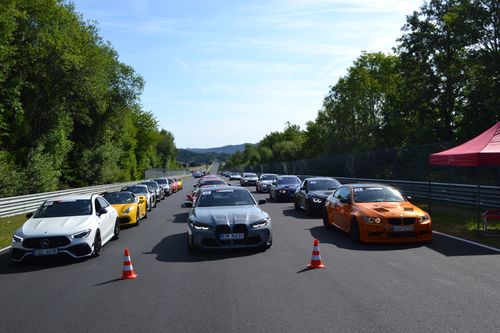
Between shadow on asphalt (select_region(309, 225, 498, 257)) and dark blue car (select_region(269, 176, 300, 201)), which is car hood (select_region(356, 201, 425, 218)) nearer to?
shadow on asphalt (select_region(309, 225, 498, 257))

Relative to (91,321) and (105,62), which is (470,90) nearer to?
(105,62)

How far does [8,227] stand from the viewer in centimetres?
1605

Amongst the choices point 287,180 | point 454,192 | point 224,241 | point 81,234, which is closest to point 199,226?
point 224,241

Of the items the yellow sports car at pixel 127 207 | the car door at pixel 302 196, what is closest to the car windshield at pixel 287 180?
the car door at pixel 302 196

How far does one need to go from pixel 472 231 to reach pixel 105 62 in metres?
28.2

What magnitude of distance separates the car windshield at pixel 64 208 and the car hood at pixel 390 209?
6.42 m

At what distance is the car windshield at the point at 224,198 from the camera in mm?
11172

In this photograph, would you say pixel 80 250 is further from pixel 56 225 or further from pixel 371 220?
pixel 371 220

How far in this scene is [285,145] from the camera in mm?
109750

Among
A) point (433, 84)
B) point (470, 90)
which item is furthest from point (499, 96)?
point (433, 84)

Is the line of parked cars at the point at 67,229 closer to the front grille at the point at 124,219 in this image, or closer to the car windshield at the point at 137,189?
the front grille at the point at 124,219

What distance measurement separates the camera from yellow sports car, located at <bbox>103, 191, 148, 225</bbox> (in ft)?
49.5

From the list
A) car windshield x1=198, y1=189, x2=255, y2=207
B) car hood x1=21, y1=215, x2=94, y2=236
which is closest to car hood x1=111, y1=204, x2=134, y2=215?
car windshield x1=198, y1=189, x2=255, y2=207

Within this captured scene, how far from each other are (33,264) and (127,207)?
19.8ft
